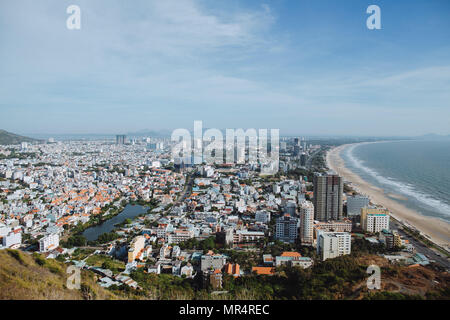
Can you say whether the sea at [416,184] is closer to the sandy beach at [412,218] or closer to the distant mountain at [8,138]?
the sandy beach at [412,218]

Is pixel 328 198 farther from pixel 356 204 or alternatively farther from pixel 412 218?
pixel 412 218

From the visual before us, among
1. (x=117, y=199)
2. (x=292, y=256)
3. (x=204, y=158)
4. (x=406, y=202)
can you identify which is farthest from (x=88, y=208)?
(x=204, y=158)

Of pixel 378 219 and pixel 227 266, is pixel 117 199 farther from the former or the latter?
pixel 378 219

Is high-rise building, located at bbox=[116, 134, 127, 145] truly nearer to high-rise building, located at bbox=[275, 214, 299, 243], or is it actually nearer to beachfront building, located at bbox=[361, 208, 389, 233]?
high-rise building, located at bbox=[275, 214, 299, 243]

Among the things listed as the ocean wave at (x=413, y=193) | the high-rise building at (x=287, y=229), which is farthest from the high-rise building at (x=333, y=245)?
→ the ocean wave at (x=413, y=193)

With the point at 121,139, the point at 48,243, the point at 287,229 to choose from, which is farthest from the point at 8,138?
the point at 287,229

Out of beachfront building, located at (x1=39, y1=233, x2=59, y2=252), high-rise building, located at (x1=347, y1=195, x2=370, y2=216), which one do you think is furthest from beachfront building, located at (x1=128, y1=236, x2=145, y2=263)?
high-rise building, located at (x1=347, y1=195, x2=370, y2=216)
